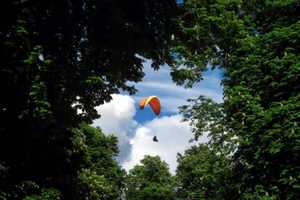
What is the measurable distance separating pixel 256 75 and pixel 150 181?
5386cm

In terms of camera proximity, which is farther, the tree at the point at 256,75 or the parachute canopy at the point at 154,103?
the parachute canopy at the point at 154,103

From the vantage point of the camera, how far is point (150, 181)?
7419 cm

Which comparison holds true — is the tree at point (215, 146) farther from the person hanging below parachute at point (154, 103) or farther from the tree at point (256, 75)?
the person hanging below parachute at point (154, 103)

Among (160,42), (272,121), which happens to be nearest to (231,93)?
(272,121)

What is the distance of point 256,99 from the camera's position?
21344mm

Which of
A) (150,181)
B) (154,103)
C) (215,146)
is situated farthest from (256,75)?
(150,181)

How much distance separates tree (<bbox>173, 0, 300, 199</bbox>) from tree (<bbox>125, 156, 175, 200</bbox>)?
155 ft

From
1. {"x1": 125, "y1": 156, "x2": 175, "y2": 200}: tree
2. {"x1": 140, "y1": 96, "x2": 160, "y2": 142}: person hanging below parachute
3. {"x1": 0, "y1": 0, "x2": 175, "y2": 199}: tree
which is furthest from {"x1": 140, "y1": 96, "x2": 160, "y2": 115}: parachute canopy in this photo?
{"x1": 125, "y1": 156, "x2": 175, "y2": 200}: tree

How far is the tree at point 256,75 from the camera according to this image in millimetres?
19350

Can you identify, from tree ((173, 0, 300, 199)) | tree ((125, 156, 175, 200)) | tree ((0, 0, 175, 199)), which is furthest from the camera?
Result: tree ((125, 156, 175, 200))

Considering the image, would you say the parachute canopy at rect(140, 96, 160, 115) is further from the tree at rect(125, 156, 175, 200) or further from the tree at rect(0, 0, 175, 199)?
the tree at rect(125, 156, 175, 200)

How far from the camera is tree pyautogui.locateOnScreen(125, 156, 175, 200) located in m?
71.6

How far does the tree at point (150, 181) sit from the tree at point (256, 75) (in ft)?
155

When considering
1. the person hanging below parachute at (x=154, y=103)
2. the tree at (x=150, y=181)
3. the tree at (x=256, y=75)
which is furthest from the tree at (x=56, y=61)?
the tree at (x=150, y=181)
